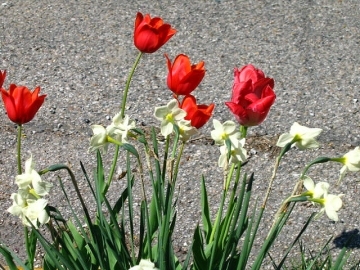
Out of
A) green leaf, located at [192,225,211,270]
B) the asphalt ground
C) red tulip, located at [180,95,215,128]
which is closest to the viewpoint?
red tulip, located at [180,95,215,128]

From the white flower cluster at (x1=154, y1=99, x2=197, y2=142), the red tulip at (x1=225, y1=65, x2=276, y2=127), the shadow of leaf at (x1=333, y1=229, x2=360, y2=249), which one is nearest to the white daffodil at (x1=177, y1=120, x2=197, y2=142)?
the white flower cluster at (x1=154, y1=99, x2=197, y2=142)

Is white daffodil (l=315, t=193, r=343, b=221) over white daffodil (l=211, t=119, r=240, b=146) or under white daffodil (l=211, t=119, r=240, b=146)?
under

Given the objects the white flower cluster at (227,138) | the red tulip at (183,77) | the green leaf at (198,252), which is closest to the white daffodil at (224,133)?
the white flower cluster at (227,138)

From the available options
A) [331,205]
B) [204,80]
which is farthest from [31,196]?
[204,80]

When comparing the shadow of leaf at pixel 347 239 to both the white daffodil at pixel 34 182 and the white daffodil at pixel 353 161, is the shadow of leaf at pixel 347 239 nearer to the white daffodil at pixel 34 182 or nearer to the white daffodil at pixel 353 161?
the white daffodil at pixel 353 161

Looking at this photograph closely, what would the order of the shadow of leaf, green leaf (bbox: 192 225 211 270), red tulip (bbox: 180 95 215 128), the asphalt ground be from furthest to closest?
the asphalt ground → the shadow of leaf → green leaf (bbox: 192 225 211 270) → red tulip (bbox: 180 95 215 128)

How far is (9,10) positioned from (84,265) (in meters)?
3.23

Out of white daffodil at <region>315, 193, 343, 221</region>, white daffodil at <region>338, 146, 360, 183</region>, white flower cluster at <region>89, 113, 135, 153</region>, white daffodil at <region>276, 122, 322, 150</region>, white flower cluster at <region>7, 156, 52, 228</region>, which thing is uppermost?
white flower cluster at <region>89, 113, 135, 153</region>

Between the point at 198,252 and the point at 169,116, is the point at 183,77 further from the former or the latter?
the point at 198,252

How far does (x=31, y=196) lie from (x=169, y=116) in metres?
0.37

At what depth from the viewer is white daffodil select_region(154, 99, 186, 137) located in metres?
1.66

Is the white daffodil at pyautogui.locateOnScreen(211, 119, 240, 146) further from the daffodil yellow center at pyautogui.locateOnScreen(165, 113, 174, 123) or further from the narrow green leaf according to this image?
the narrow green leaf

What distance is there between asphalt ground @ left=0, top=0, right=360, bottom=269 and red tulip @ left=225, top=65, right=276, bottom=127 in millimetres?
1017

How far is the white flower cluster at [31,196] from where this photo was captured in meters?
1.57
